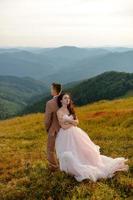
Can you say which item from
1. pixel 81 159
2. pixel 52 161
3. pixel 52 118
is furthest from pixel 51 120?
pixel 81 159

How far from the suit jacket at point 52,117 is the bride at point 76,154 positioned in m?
0.18

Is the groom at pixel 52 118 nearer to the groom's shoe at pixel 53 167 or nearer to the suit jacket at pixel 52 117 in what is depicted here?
the suit jacket at pixel 52 117

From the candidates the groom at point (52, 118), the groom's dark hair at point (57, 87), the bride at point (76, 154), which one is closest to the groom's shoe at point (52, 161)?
the groom at point (52, 118)

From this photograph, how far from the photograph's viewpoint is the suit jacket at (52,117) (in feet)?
53.6

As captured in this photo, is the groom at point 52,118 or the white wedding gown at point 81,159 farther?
the groom at point 52,118

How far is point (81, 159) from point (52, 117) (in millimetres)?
2027

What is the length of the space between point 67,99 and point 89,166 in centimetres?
265

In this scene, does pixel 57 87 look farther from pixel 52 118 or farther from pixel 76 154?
pixel 76 154

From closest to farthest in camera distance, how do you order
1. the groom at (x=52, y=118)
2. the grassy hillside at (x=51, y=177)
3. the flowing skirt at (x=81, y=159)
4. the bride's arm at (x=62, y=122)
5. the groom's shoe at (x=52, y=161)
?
the grassy hillside at (x=51, y=177) < the flowing skirt at (x=81, y=159) < the bride's arm at (x=62, y=122) < the groom at (x=52, y=118) < the groom's shoe at (x=52, y=161)

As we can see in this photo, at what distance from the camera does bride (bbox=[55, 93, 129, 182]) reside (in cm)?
1516

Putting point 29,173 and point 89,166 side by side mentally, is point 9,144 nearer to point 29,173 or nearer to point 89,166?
point 29,173

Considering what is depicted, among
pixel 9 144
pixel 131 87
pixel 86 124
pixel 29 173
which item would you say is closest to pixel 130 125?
pixel 86 124

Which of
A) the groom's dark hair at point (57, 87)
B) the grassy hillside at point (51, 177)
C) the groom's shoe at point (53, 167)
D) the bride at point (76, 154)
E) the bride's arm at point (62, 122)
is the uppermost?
the groom's dark hair at point (57, 87)

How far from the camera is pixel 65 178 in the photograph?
15.5 meters
